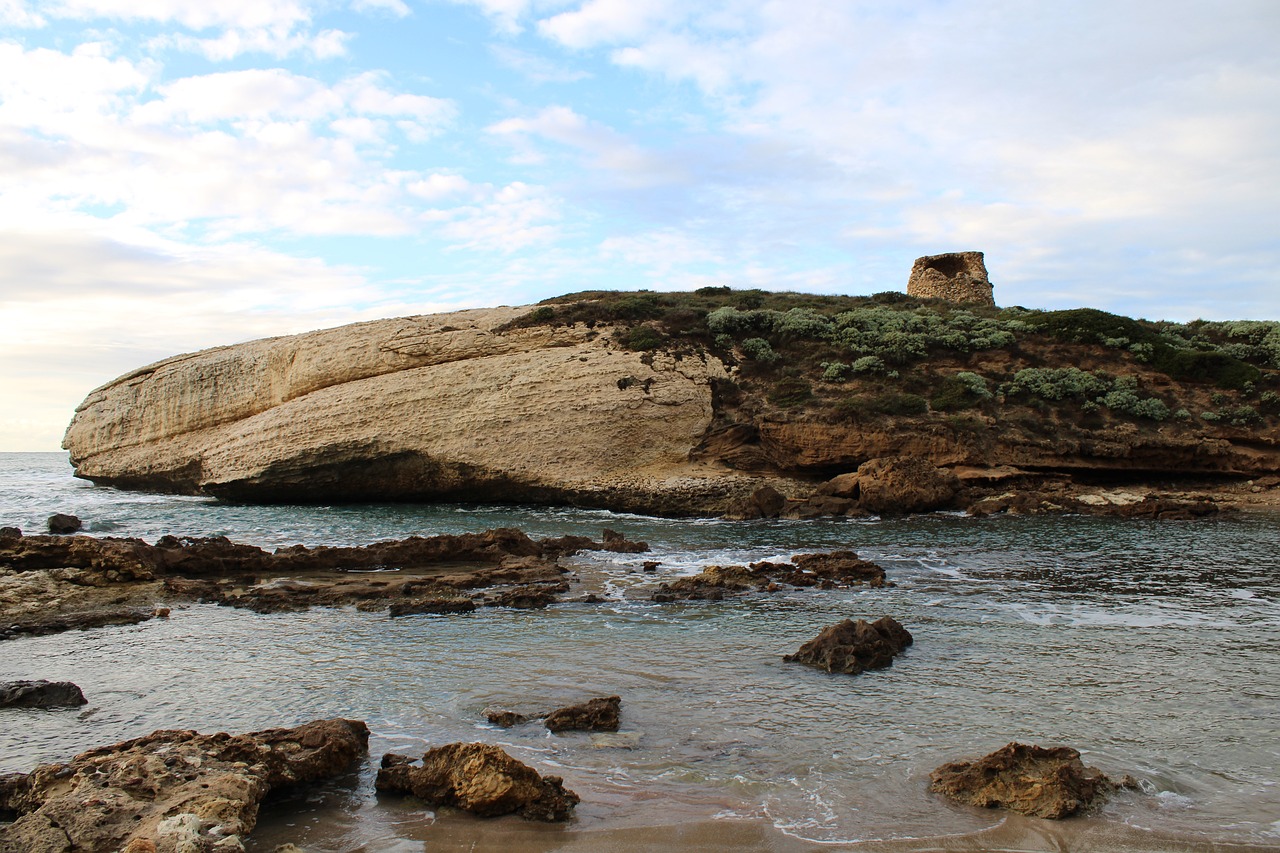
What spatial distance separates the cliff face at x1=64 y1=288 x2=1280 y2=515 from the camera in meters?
26.8

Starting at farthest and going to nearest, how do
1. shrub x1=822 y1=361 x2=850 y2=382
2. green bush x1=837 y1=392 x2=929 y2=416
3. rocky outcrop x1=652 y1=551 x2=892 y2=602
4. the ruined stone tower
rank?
the ruined stone tower
shrub x1=822 y1=361 x2=850 y2=382
green bush x1=837 y1=392 x2=929 y2=416
rocky outcrop x1=652 y1=551 x2=892 y2=602

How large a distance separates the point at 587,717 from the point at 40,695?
17.0 ft

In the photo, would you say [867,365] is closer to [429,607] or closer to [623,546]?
[623,546]

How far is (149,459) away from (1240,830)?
36.6 meters

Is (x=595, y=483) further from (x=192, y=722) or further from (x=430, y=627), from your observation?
(x=192, y=722)

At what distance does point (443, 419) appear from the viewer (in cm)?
2891

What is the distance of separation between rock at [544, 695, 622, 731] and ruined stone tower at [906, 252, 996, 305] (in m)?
40.9

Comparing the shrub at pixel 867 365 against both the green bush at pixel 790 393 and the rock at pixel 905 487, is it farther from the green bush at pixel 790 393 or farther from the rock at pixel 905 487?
the rock at pixel 905 487

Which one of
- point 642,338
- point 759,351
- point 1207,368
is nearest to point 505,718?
point 642,338

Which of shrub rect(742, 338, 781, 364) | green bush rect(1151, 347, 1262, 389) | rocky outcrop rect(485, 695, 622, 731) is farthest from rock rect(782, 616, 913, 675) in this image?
green bush rect(1151, 347, 1262, 389)

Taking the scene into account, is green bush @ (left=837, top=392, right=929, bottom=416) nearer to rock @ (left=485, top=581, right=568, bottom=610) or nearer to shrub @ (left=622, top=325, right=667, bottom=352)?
shrub @ (left=622, top=325, right=667, bottom=352)

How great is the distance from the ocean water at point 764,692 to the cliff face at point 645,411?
37.5 ft

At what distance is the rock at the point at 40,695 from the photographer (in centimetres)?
778

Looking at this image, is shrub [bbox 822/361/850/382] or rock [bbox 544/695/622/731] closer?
rock [bbox 544/695/622/731]
